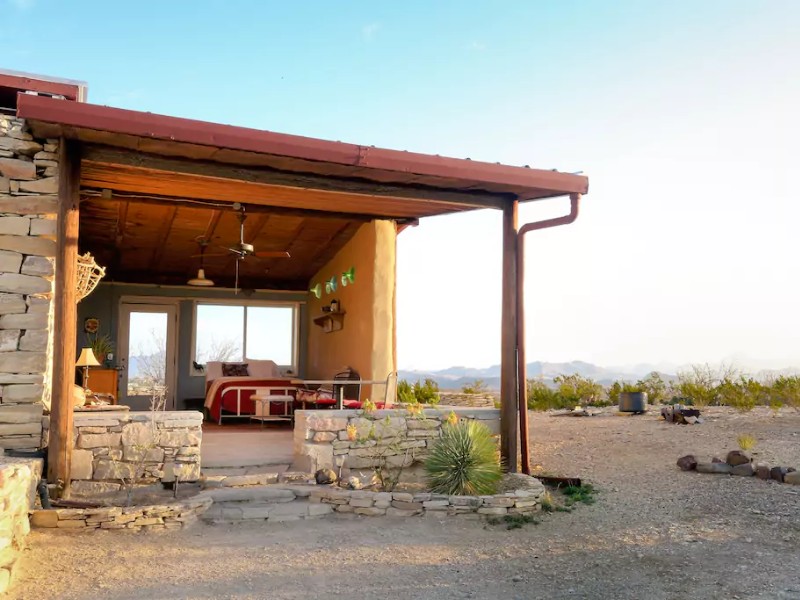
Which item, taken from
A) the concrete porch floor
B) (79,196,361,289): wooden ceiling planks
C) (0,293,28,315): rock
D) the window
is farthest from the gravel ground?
the window

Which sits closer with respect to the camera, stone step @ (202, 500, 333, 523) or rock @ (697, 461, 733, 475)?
stone step @ (202, 500, 333, 523)

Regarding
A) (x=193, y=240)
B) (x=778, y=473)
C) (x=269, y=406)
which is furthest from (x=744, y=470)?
(x=193, y=240)

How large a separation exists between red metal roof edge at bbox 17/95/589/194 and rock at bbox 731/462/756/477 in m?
3.05

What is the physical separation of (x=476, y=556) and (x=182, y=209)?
5.76m

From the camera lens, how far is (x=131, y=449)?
5570 millimetres

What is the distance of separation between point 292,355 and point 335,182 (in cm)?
721

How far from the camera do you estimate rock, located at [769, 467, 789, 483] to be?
625 cm

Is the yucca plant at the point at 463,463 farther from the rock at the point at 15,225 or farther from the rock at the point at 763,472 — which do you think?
the rock at the point at 15,225

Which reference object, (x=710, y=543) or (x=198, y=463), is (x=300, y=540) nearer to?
(x=198, y=463)

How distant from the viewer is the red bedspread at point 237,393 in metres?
10.4

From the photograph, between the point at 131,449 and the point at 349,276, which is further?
the point at 349,276

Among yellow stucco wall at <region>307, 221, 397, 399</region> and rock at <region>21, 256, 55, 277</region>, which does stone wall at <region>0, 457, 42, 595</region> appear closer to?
rock at <region>21, 256, 55, 277</region>

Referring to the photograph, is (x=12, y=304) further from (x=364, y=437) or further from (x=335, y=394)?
(x=335, y=394)

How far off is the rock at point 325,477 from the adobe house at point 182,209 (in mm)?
1805
